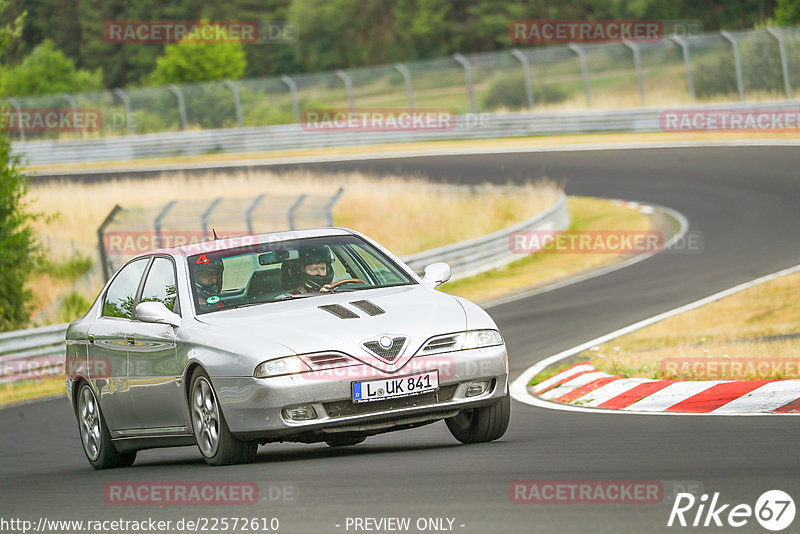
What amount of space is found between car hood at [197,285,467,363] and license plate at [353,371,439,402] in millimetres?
145

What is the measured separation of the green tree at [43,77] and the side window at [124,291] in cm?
5665

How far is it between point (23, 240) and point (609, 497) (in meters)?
17.6

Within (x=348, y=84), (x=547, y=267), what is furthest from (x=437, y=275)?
(x=348, y=84)

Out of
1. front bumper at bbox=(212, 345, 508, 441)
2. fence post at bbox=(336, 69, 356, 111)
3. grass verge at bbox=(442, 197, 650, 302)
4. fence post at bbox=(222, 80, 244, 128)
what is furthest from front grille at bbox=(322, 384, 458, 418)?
fence post at bbox=(222, 80, 244, 128)

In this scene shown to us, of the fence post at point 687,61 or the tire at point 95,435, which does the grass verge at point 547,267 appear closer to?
the tire at point 95,435

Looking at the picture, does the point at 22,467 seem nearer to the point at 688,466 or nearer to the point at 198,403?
the point at 198,403

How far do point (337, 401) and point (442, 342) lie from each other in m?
0.74

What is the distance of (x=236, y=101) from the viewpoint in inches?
1870

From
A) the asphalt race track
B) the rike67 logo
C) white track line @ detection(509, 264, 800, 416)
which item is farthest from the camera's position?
white track line @ detection(509, 264, 800, 416)

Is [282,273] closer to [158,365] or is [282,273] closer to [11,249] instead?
[158,365]

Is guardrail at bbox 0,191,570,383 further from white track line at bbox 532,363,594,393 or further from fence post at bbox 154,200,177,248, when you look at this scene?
white track line at bbox 532,363,594,393

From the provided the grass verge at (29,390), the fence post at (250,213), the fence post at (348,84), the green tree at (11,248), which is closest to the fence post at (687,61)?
the fence post at (348,84)

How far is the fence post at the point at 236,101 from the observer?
47.3m

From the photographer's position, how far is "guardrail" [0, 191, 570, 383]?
60.3 feet
